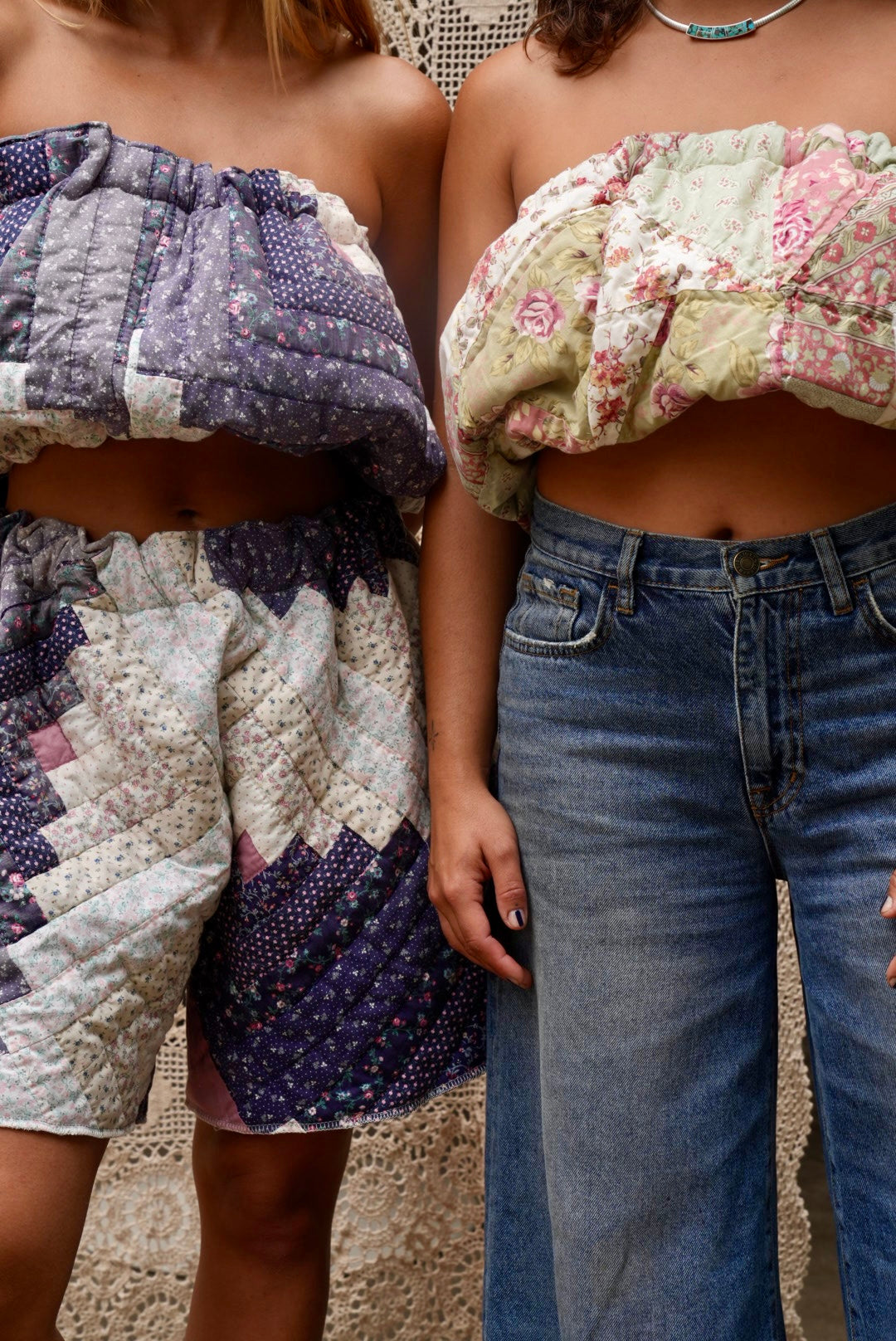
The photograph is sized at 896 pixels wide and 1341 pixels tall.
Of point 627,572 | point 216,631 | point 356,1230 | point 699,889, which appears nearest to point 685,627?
point 627,572

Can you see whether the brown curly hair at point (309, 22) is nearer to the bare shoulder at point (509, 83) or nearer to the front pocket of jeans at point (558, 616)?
the bare shoulder at point (509, 83)

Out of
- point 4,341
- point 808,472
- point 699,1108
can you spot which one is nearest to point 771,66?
point 808,472

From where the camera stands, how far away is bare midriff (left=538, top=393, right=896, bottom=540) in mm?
883

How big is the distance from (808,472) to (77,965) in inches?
25.7

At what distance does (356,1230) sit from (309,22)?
4.92 ft

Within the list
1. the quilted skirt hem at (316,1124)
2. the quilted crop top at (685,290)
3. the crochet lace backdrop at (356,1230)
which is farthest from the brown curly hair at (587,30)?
the crochet lace backdrop at (356,1230)

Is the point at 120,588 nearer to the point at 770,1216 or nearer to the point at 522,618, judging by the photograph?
the point at 522,618

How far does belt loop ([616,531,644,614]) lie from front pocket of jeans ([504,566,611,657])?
0.6 inches

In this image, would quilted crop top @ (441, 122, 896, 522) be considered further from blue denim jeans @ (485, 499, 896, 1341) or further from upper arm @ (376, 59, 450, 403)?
upper arm @ (376, 59, 450, 403)

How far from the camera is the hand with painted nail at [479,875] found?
1022mm

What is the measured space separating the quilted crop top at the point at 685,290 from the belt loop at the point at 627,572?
0.24 feet

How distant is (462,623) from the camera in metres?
1.10

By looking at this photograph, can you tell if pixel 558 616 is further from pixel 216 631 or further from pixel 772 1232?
pixel 772 1232

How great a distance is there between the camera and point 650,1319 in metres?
0.95
